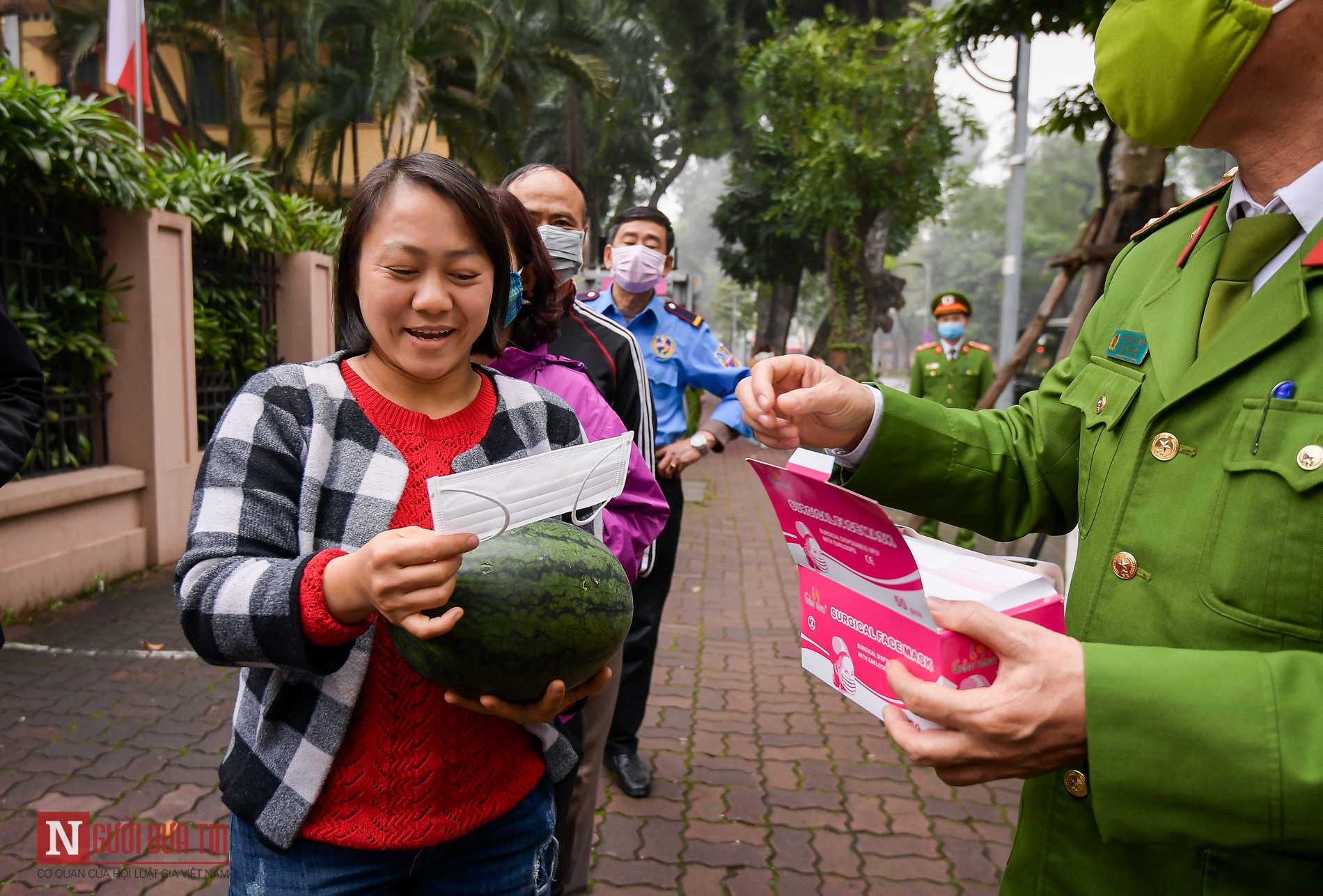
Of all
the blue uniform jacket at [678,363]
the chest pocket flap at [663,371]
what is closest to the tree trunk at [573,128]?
the blue uniform jacket at [678,363]

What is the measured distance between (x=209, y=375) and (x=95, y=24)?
473 inches

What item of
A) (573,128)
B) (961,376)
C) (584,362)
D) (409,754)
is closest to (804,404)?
(409,754)

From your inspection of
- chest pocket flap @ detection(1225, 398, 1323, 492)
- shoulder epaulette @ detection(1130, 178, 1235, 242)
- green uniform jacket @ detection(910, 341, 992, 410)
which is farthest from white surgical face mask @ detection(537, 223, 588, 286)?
green uniform jacket @ detection(910, 341, 992, 410)

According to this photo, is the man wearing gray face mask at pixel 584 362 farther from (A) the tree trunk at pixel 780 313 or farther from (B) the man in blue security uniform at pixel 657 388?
(A) the tree trunk at pixel 780 313

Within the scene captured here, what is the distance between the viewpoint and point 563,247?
3.13 m

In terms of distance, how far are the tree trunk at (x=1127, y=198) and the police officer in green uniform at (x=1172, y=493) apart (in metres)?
3.42

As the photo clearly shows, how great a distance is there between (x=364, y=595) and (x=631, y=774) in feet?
9.96

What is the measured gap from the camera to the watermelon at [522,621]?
1.44 metres

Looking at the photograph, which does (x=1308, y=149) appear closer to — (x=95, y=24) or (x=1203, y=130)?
(x=1203, y=130)

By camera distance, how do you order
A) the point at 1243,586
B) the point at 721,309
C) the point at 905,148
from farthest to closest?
the point at 721,309 < the point at 905,148 < the point at 1243,586

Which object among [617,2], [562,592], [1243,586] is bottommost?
[562,592]

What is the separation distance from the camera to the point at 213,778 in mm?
4016

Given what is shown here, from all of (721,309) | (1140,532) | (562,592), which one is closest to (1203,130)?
(1140,532)
